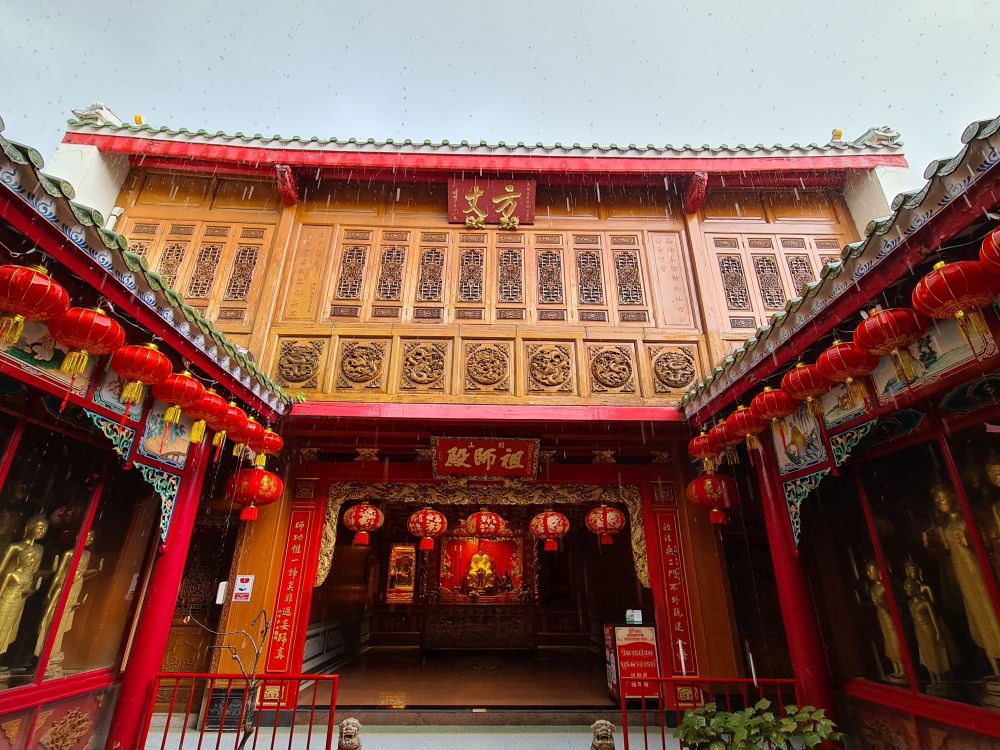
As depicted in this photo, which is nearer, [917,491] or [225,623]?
[917,491]

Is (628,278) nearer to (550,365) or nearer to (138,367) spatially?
(550,365)

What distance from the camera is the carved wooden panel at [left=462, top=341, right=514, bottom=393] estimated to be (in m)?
6.38

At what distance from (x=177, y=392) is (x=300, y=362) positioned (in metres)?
Answer: 2.49

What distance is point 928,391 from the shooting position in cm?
333

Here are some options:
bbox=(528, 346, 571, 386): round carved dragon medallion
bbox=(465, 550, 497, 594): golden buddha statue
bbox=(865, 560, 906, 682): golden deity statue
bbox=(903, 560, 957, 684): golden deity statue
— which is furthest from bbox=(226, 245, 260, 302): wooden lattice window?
bbox=(903, 560, 957, 684): golden deity statue

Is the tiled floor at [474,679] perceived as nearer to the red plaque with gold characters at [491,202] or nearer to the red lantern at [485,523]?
the red lantern at [485,523]

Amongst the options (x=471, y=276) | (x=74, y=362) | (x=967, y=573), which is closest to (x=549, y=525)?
(x=471, y=276)

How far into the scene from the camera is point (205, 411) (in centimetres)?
429

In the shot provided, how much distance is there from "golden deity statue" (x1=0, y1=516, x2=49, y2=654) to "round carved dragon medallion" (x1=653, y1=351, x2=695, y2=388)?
641 cm

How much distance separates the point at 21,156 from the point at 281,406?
137 inches

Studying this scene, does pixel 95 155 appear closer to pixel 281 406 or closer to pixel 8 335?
pixel 281 406

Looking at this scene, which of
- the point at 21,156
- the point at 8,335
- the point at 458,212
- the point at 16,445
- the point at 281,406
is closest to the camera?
the point at 21,156

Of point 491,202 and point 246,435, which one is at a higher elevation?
point 491,202

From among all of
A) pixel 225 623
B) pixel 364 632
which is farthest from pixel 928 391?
pixel 364 632
